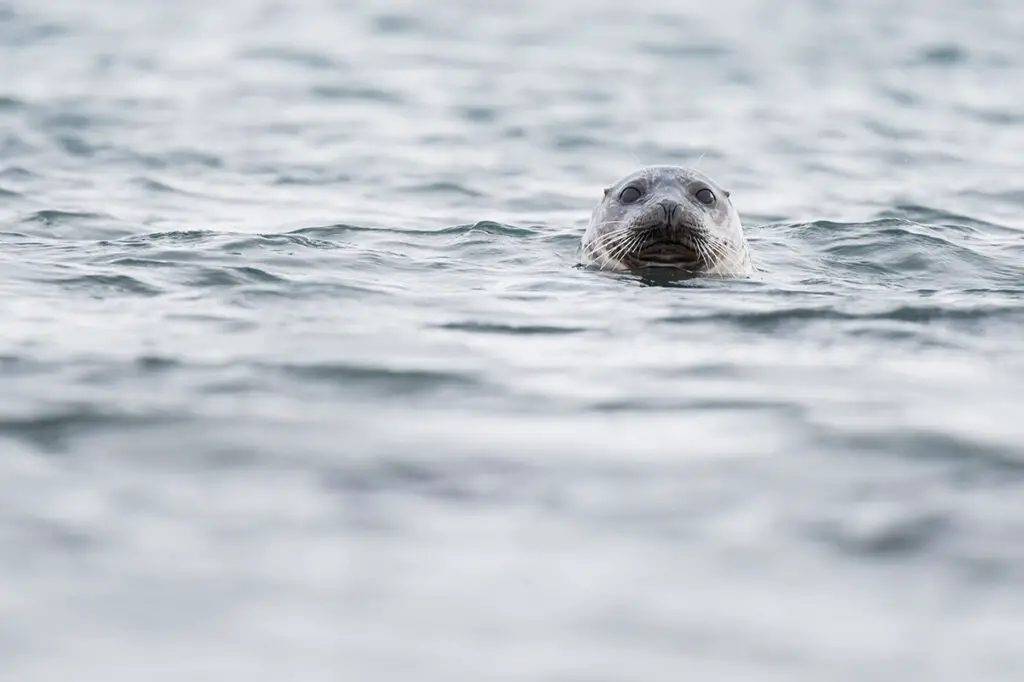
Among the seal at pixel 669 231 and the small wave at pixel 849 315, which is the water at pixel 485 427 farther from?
the seal at pixel 669 231

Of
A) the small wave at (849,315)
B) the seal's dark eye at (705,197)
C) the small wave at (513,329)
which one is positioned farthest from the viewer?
the seal's dark eye at (705,197)

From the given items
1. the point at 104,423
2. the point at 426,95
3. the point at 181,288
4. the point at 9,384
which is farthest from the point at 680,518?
the point at 426,95

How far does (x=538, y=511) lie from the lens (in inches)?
178

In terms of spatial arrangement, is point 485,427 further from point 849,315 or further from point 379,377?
point 849,315

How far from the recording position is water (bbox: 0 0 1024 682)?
12.3 ft

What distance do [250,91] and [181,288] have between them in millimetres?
10743

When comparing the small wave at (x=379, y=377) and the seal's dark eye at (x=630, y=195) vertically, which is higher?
the seal's dark eye at (x=630, y=195)

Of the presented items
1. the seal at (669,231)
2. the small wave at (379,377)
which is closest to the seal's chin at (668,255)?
the seal at (669,231)

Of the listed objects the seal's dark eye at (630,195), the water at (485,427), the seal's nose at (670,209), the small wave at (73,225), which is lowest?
the water at (485,427)

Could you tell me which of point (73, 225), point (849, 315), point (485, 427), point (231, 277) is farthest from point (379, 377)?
point (73, 225)

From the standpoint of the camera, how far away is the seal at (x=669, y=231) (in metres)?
9.12

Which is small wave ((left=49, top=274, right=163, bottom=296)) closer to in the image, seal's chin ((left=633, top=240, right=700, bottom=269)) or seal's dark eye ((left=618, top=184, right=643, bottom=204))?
seal's chin ((left=633, top=240, right=700, bottom=269))

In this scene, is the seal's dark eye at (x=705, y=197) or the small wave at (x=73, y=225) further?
the small wave at (x=73, y=225)

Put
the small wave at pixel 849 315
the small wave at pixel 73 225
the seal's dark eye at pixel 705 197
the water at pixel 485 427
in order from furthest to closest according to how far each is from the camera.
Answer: the small wave at pixel 73 225, the seal's dark eye at pixel 705 197, the small wave at pixel 849 315, the water at pixel 485 427
